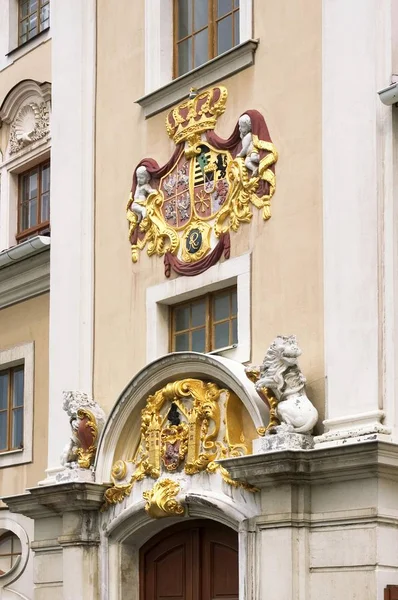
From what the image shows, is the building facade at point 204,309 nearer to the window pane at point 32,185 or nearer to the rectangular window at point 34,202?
the rectangular window at point 34,202

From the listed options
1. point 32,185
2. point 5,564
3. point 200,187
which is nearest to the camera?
point 200,187

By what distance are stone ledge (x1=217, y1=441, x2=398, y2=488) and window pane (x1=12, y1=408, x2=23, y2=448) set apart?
20.7 ft

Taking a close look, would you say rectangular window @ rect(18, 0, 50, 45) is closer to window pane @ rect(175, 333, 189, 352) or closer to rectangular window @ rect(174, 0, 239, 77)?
rectangular window @ rect(174, 0, 239, 77)

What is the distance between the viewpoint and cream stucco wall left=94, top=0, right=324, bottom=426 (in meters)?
18.5

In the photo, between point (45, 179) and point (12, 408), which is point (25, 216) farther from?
point (12, 408)

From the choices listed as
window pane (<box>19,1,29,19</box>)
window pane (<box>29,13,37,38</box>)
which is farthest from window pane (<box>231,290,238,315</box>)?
window pane (<box>19,1,29,19</box>)

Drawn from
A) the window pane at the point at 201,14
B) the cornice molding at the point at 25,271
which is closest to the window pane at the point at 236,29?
→ the window pane at the point at 201,14

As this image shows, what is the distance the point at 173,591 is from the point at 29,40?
9.57 m

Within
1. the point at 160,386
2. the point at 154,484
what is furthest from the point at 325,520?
the point at 160,386

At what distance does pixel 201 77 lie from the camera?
20422mm

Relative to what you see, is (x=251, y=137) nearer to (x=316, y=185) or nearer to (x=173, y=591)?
(x=316, y=185)

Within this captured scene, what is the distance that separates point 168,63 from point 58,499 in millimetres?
5898

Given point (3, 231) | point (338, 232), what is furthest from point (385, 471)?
point (3, 231)

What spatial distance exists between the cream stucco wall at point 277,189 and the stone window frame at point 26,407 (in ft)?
6.97
